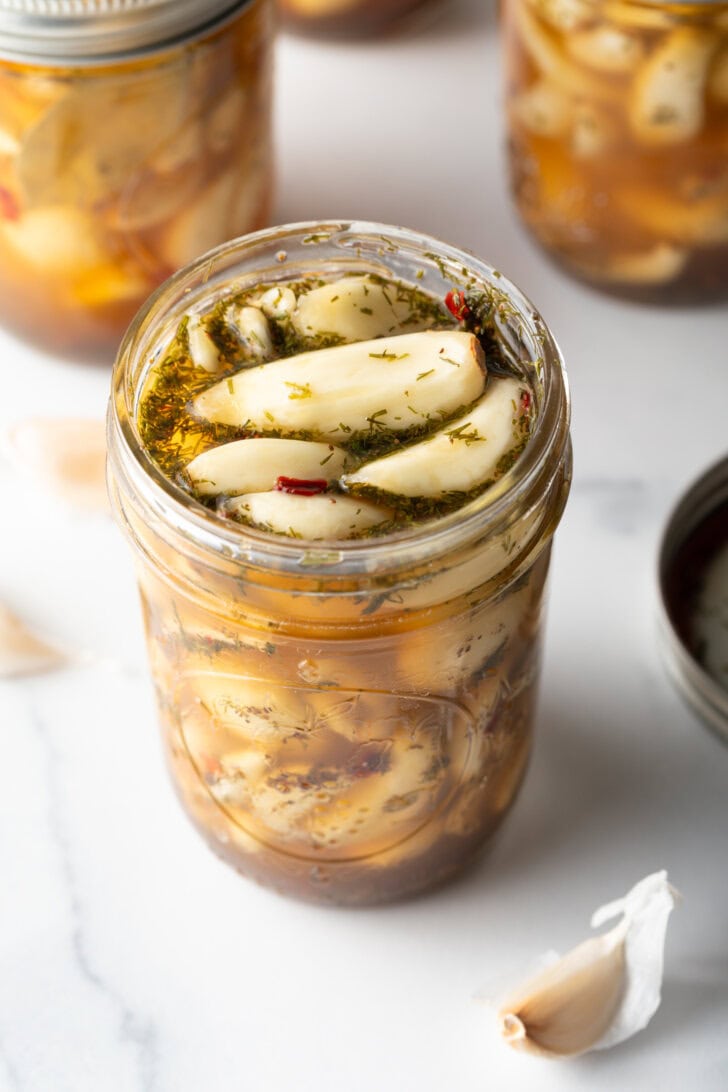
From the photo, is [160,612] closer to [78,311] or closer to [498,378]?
[498,378]

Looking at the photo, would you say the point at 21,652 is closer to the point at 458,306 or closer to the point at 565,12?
the point at 458,306

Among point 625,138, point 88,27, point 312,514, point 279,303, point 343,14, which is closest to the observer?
point 312,514

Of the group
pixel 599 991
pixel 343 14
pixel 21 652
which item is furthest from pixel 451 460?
pixel 343 14

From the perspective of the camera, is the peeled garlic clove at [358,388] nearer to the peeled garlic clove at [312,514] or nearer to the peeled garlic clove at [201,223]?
the peeled garlic clove at [312,514]

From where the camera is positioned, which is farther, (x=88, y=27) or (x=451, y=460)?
(x=88, y=27)

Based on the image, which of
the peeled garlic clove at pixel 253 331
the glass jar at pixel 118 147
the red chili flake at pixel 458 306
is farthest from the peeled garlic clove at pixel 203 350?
the glass jar at pixel 118 147

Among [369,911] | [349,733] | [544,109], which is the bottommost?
[369,911]

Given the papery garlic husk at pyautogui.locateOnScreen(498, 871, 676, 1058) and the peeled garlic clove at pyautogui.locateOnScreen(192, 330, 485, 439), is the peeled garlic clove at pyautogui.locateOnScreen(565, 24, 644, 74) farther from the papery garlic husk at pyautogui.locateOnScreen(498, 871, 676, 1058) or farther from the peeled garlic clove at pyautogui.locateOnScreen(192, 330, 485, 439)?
the papery garlic husk at pyautogui.locateOnScreen(498, 871, 676, 1058)

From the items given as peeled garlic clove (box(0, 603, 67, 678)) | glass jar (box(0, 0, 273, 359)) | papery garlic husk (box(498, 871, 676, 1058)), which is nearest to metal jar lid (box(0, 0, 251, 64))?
glass jar (box(0, 0, 273, 359))
